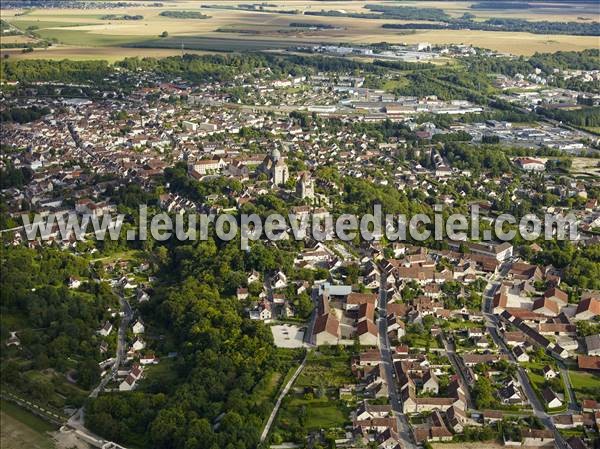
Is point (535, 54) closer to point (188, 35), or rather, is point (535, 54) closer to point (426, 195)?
point (188, 35)

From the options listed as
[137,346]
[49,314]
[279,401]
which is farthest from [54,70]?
[279,401]

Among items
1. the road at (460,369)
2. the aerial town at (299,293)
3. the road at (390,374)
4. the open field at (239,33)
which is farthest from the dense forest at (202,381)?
the open field at (239,33)

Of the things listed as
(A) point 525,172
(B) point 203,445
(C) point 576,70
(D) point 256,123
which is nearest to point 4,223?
(B) point 203,445

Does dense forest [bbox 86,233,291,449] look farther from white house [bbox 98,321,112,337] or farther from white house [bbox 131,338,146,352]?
white house [bbox 98,321,112,337]

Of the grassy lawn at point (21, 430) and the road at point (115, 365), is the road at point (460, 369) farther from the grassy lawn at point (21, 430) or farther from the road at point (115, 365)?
the grassy lawn at point (21, 430)

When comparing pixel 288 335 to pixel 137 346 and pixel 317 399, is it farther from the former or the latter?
pixel 137 346
